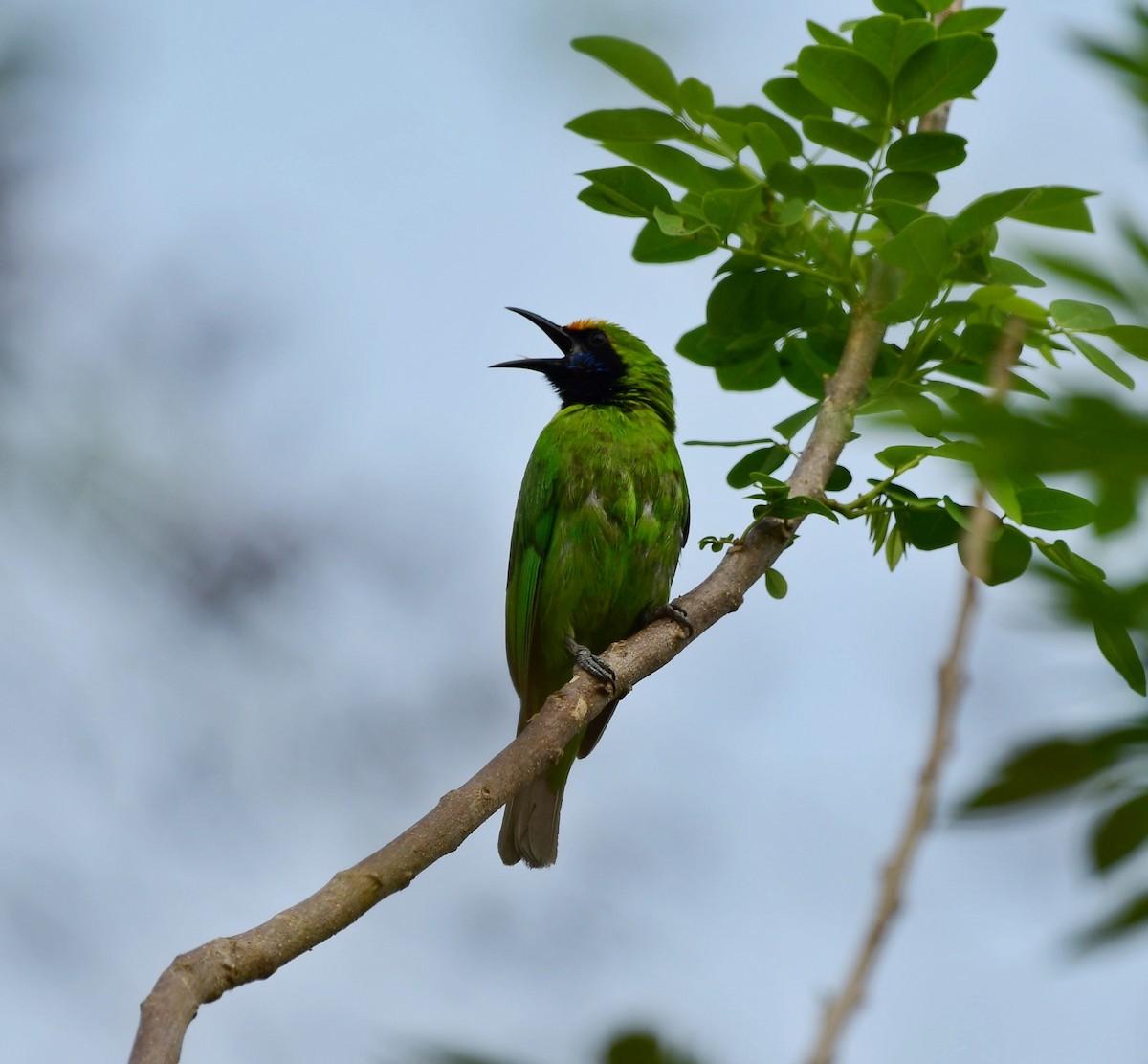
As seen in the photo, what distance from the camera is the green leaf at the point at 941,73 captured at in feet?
11.2

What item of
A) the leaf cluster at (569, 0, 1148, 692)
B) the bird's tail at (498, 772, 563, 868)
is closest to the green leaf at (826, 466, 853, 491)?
the leaf cluster at (569, 0, 1148, 692)

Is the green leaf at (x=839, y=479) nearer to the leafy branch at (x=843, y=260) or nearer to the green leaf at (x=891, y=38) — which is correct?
the leafy branch at (x=843, y=260)

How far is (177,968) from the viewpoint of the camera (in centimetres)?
187

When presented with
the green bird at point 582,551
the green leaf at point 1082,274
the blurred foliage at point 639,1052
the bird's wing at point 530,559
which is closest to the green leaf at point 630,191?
the green bird at point 582,551

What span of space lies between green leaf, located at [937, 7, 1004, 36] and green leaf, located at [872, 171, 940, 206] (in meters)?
0.39

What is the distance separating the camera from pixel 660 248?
3889 mm

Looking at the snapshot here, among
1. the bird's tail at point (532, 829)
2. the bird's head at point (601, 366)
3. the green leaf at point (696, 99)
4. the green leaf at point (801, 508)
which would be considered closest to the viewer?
the green leaf at point (801, 508)

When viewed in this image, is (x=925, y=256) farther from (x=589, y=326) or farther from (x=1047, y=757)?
(x=589, y=326)

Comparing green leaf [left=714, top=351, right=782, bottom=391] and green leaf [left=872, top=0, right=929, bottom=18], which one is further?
green leaf [left=714, top=351, right=782, bottom=391]

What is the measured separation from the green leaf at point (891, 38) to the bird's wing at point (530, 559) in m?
2.15

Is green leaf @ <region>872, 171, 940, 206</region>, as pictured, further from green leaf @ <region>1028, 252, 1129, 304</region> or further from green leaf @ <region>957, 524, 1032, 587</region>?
green leaf @ <region>1028, 252, 1129, 304</region>

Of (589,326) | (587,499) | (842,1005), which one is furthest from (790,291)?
(842,1005)

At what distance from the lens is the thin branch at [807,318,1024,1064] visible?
0.99 m

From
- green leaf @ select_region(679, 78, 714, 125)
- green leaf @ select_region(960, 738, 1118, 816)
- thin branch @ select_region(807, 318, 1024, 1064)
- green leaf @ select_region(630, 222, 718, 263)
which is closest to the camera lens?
thin branch @ select_region(807, 318, 1024, 1064)
